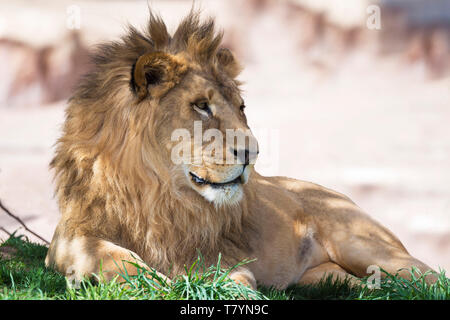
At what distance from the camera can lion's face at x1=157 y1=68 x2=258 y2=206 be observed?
3.81m

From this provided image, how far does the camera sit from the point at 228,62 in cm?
455

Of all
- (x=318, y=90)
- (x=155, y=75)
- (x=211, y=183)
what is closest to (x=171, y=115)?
(x=155, y=75)

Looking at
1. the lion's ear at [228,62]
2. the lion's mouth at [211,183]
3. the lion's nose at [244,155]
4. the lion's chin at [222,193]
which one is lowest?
the lion's chin at [222,193]

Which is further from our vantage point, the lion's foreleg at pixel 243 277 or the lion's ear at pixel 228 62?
the lion's ear at pixel 228 62

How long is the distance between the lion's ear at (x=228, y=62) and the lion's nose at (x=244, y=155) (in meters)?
0.91

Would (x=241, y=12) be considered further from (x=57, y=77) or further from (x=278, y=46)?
(x=57, y=77)

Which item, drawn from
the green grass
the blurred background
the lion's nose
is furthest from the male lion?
the blurred background

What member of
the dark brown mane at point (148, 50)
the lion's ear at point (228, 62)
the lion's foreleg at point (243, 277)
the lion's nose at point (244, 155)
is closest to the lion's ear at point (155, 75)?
the dark brown mane at point (148, 50)

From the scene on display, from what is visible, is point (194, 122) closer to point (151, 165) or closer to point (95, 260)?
point (151, 165)

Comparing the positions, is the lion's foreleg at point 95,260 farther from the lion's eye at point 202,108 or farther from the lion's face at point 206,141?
the lion's eye at point 202,108

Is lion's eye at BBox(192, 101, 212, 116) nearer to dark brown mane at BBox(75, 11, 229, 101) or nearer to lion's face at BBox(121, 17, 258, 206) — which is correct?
lion's face at BBox(121, 17, 258, 206)

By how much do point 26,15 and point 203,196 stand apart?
20.7 feet

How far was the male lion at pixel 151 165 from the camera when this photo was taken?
3.93 m
